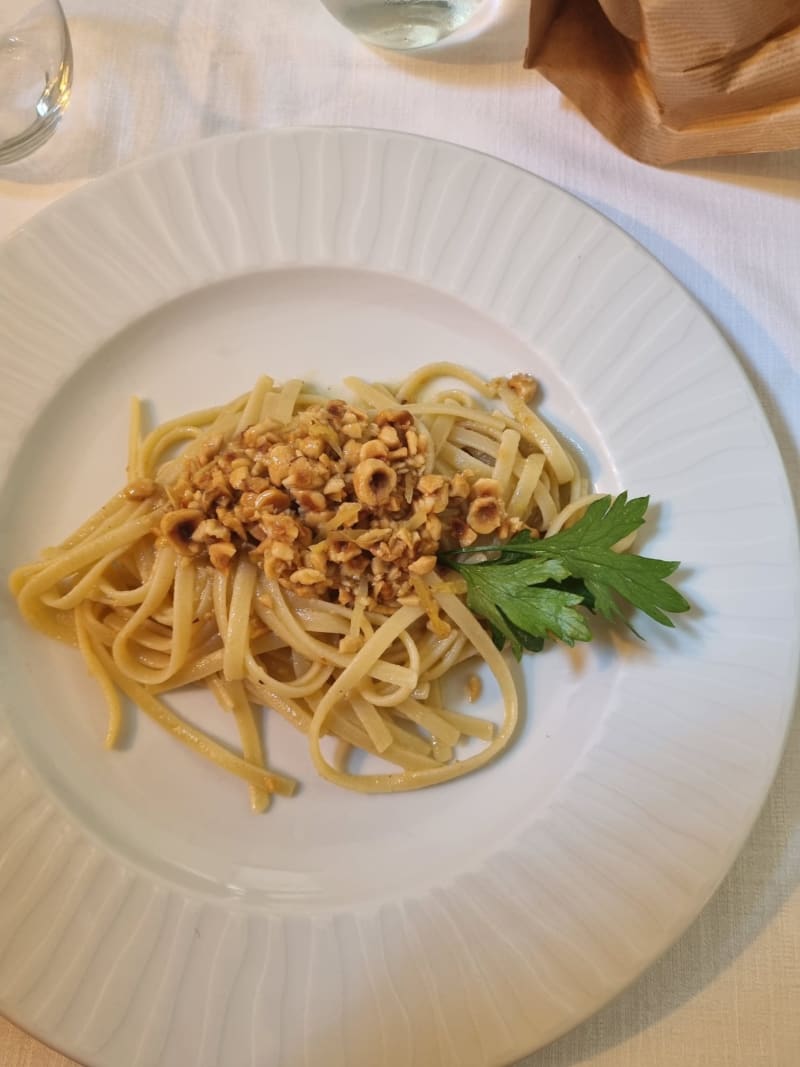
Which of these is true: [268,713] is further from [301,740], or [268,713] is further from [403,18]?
[403,18]

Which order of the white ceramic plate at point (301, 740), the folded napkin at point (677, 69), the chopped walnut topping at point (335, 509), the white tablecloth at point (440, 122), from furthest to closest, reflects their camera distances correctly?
the white tablecloth at point (440, 122), the folded napkin at point (677, 69), the chopped walnut topping at point (335, 509), the white ceramic plate at point (301, 740)

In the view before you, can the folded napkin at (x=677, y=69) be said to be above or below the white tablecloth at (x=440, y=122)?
above

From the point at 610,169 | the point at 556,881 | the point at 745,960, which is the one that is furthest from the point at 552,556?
the point at 610,169

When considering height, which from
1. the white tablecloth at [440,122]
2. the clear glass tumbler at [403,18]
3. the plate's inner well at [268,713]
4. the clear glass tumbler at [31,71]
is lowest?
the plate's inner well at [268,713]

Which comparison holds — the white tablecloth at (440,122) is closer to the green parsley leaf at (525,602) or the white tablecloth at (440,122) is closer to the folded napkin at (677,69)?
the folded napkin at (677,69)

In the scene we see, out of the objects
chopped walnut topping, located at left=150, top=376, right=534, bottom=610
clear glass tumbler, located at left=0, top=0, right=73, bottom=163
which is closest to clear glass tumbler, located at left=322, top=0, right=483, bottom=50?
clear glass tumbler, located at left=0, top=0, right=73, bottom=163

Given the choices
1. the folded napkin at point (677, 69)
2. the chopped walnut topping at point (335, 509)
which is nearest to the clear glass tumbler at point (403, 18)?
the folded napkin at point (677, 69)
